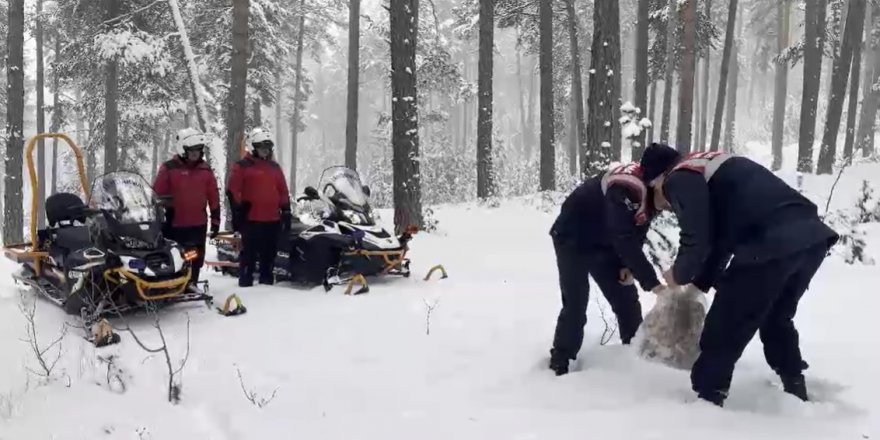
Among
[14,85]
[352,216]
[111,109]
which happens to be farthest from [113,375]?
[111,109]

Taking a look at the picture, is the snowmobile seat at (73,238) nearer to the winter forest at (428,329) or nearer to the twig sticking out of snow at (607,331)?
the winter forest at (428,329)

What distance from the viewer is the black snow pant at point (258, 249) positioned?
27.5ft

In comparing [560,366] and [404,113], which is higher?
[404,113]

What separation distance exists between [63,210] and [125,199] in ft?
3.47

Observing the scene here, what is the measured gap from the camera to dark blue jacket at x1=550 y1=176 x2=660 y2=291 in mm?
4820

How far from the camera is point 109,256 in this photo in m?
6.47

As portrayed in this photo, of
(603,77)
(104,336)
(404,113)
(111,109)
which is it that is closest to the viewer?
(104,336)

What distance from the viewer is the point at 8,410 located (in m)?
4.61

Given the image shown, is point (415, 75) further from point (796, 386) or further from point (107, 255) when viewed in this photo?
point (796, 386)

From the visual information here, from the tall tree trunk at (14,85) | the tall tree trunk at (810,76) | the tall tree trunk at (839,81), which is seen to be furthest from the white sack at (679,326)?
the tall tree trunk at (810,76)

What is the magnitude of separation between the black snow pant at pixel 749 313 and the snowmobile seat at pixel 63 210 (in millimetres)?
6348

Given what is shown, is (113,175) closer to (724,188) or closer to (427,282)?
(427,282)

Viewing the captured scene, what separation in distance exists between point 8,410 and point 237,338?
2014 millimetres

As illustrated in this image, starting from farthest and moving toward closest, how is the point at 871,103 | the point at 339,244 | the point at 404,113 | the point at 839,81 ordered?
the point at 871,103 < the point at 839,81 < the point at 404,113 < the point at 339,244
